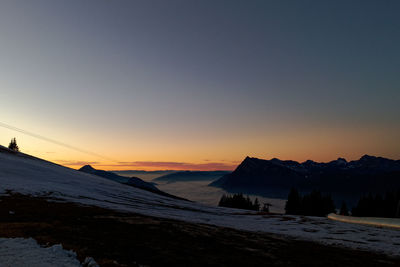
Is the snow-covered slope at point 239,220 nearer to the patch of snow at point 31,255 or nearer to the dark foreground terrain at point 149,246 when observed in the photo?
the dark foreground terrain at point 149,246

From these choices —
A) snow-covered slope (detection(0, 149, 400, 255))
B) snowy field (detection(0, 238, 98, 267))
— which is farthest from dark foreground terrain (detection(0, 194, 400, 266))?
snow-covered slope (detection(0, 149, 400, 255))

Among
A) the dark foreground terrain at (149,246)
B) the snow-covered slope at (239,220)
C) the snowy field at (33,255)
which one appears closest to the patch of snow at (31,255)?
the snowy field at (33,255)

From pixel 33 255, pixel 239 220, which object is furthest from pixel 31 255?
pixel 239 220

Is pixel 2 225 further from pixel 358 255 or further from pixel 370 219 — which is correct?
pixel 370 219

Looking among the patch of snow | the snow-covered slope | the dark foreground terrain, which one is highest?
the patch of snow

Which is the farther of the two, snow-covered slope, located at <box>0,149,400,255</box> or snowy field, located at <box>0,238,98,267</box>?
snow-covered slope, located at <box>0,149,400,255</box>

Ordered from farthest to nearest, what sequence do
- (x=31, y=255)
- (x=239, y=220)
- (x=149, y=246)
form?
(x=239, y=220)
(x=149, y=246)
(x=31, y=255)

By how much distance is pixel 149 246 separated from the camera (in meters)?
17.4

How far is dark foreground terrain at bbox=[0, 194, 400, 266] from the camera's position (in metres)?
14.9

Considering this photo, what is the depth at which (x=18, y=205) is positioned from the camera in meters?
27.3

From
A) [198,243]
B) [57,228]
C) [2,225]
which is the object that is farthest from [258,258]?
[2,225]

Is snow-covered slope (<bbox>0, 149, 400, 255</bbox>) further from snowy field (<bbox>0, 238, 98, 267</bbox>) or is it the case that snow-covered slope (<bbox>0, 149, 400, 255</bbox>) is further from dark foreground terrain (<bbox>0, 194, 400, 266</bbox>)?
snowy field (<bbox>0, 238, 98, 267</bbox>)

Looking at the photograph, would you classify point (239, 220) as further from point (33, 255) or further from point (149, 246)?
point (33, 255)

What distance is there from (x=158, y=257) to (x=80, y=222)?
40.0 ft
